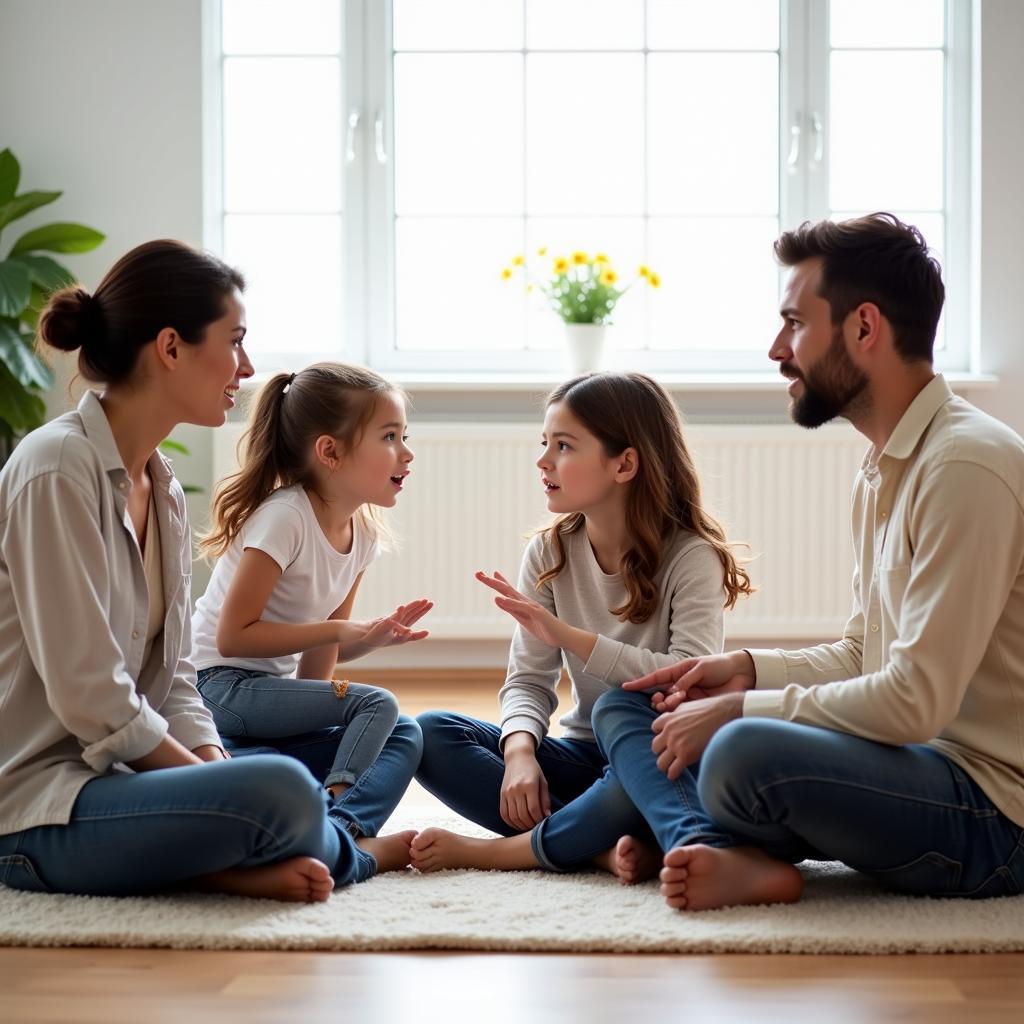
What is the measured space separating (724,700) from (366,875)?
22.3 inches

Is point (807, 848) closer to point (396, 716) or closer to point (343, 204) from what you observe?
point (396, 716)

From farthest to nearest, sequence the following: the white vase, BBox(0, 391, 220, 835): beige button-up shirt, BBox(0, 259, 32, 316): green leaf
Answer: the white vase < BBox(0, 259, 32, 316): green leaf < BBox(0, 391, 220, 835): beige button-up shirt

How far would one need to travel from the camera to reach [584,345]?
13.0 feet

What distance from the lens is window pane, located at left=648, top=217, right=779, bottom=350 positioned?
13.7ft

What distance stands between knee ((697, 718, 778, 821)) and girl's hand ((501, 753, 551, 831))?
1.25ft

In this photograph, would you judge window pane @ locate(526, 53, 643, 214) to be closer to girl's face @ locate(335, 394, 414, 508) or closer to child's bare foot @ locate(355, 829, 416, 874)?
girl's face @ locate(335, 394, 414, 508)

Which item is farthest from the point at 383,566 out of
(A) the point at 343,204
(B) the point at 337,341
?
(A) the point at 343,204

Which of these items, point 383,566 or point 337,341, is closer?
point 383,566

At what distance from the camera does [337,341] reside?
4.21 meters

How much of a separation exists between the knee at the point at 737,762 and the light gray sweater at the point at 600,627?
0.37m

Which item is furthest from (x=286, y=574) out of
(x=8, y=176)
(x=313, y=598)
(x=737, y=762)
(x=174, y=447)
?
(x=8, y=176)

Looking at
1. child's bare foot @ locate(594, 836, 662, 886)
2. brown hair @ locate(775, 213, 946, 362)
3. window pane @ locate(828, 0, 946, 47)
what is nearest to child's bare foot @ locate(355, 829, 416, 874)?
child's bare foot @ locate(594, 836, 662, 886)

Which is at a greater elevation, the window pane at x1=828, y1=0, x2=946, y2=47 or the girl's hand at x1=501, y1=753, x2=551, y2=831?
the window pane at x1=828, y1=0, x2=946, y2=47

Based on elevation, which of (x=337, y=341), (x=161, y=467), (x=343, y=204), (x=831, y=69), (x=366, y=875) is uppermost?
(x=831, y=69)
